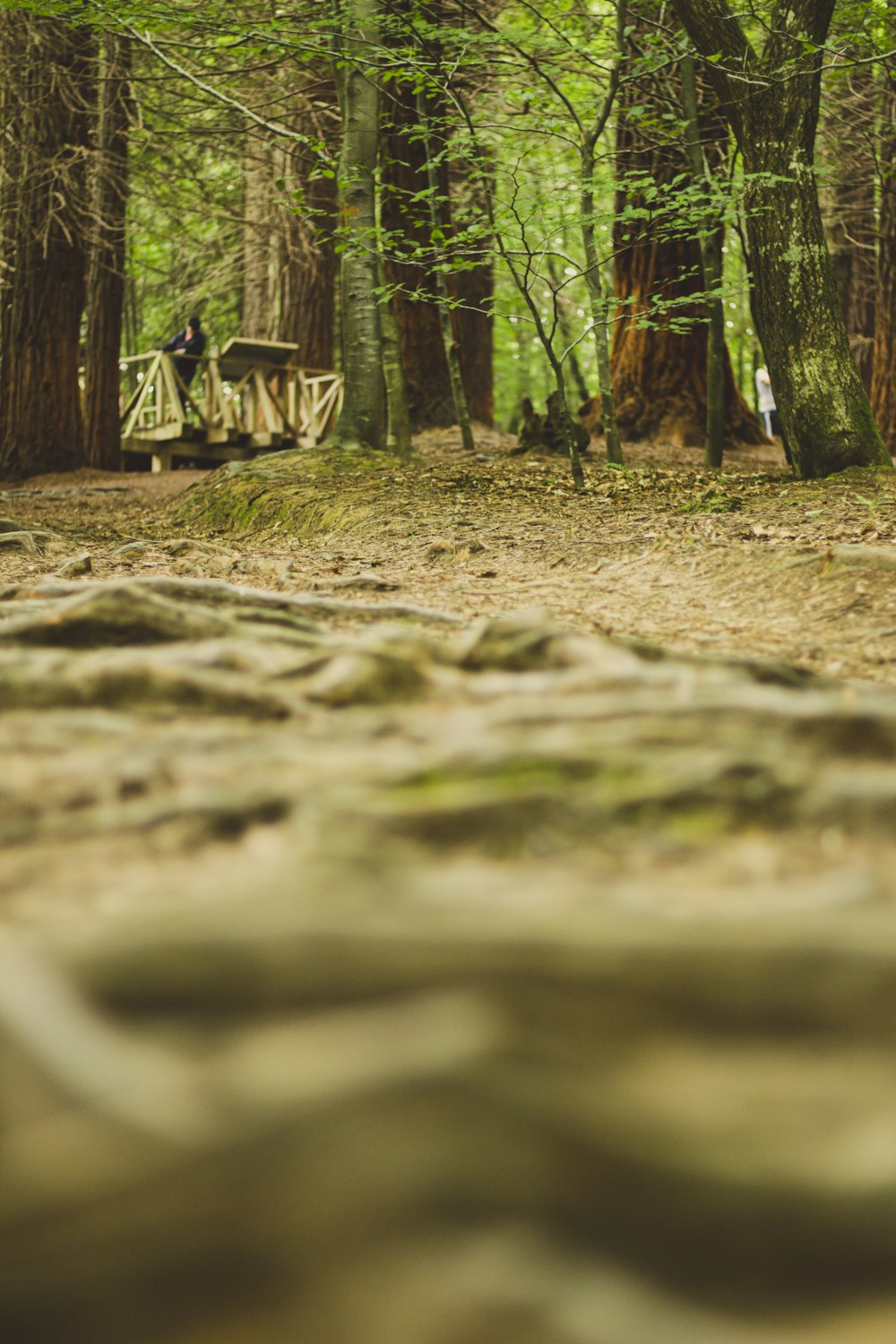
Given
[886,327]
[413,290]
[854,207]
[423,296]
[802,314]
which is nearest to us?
[802,314]

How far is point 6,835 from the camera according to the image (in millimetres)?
1548

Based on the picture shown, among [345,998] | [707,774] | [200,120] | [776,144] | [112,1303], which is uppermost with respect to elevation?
[200,120]

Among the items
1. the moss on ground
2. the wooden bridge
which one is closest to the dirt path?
the moss on ground

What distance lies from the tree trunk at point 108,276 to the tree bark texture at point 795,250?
685cm

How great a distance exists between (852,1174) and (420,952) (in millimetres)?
473

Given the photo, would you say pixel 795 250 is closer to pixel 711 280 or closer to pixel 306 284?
pixel 711 280

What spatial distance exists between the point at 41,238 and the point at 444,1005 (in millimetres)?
11745

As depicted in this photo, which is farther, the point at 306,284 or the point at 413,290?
the point at 306,284

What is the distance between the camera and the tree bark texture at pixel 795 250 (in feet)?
22.0

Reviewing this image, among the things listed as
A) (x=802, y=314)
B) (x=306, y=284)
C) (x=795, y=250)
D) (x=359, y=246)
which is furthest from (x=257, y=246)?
(x=802, y=314)

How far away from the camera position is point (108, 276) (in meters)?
13.1

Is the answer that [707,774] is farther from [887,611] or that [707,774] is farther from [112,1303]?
[887,611]

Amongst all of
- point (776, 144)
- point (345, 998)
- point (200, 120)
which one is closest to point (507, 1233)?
point (345, 998)

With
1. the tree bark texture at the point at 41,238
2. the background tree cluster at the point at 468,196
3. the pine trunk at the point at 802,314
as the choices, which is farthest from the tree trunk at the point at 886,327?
the tree bark texture at the point at 41,238
